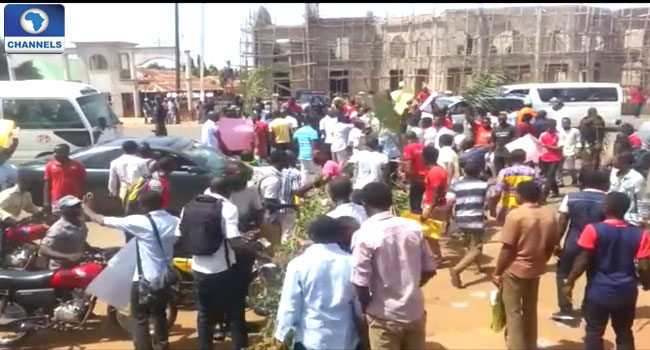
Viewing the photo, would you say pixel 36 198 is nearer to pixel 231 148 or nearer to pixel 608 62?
pixel 231 148

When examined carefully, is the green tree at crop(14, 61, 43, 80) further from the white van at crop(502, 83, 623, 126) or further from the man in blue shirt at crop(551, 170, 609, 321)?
the man in blue shirt at crop(551, 170, 609, 321)

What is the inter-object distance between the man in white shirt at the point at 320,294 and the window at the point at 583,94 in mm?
19477

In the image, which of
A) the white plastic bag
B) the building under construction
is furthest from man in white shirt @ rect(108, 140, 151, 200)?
the building under construction

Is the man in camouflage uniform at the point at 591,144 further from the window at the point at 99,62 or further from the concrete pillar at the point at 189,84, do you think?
the window at the point at 99,62

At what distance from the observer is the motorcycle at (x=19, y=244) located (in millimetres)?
5934

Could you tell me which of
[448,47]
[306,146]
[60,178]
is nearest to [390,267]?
[60,178]

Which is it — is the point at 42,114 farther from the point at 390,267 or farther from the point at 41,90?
the point at 390,267

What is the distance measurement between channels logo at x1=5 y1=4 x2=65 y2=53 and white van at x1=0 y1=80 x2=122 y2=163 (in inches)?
49.0

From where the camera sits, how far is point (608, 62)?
105 ft

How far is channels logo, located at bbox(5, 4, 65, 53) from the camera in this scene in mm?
9734

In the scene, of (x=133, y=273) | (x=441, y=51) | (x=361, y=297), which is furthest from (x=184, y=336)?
(x=441, y=51)

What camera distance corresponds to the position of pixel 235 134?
11.6m

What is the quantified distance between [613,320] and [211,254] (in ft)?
8.55

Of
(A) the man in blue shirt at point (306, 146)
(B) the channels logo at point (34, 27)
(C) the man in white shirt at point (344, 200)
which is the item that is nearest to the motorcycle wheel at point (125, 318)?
(C) the man in white shirt at point (344, 200)
